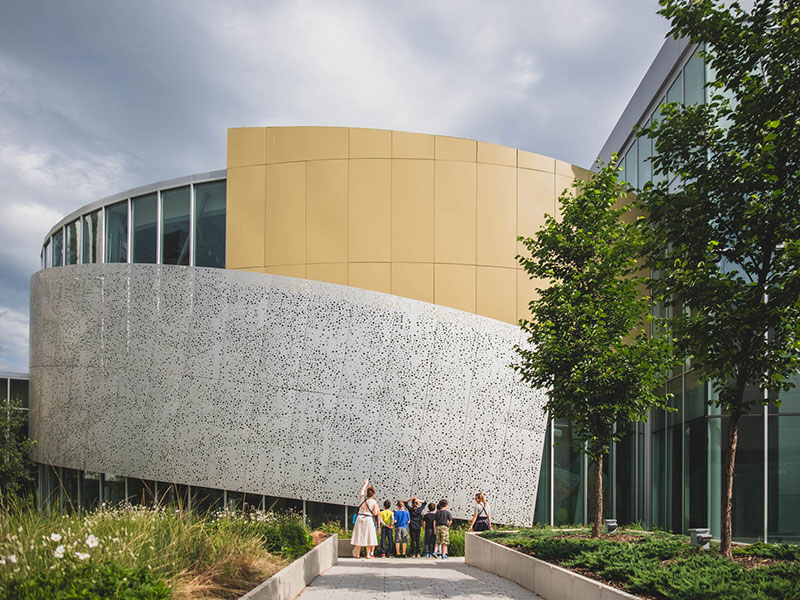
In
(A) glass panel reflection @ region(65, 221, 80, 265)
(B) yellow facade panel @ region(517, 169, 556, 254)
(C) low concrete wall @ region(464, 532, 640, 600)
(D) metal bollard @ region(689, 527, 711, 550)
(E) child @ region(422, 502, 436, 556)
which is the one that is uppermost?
(B) yellow facade panel @ region(517, 169, 556, 254)

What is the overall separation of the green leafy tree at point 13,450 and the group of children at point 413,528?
13244mm

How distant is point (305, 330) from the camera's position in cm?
2080

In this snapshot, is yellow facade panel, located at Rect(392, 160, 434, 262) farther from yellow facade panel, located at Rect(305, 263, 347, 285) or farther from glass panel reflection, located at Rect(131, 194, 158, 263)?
glass panel reflection, located at Rect(131, 194, 158, 263)

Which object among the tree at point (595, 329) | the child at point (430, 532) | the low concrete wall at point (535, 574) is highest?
the tree at point (595, 329)

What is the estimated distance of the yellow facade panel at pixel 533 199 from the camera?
23.7 m

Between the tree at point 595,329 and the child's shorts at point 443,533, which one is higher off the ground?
the tree at point 595,329

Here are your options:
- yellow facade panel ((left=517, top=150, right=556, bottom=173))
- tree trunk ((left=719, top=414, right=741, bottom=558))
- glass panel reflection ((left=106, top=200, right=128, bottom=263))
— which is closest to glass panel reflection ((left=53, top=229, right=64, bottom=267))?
glass panel reflection ((left=106, top=200, right=128, bottom=263))

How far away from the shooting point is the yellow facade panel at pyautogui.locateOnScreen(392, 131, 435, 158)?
23484 millimetres

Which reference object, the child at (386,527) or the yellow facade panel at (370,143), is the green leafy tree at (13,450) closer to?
the child at (386,527)

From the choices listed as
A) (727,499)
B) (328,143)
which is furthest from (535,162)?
(727,499)

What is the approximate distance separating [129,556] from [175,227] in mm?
18134

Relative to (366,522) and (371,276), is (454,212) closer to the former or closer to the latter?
(371,276)

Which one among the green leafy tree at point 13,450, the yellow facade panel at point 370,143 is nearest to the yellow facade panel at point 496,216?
the yellow facade panel at point 370,143

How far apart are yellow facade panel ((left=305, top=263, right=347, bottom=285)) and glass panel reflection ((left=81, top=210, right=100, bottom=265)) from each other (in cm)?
777
